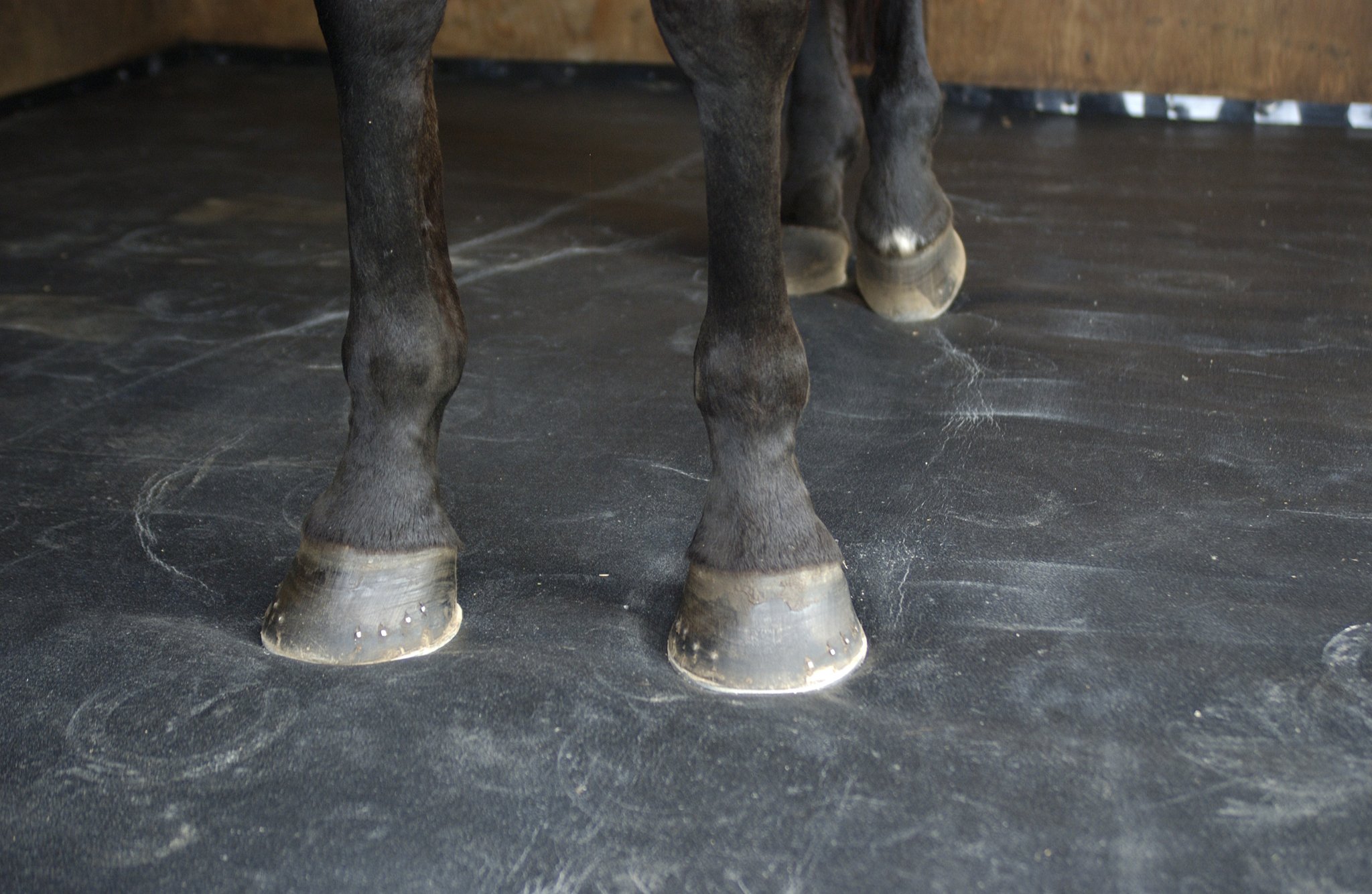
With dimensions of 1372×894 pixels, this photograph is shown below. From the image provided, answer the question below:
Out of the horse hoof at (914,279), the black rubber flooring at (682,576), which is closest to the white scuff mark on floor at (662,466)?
the black rubber flooring at (682,576)

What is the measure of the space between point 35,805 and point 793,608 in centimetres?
58

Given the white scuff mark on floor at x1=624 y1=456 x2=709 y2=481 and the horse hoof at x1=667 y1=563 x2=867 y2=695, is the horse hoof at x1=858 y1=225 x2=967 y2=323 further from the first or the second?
the horse hoof at x1=667 y1=563 x2=867 y2=695

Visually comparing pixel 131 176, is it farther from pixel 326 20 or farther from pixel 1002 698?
pixel 1002 698

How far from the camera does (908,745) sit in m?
0.97

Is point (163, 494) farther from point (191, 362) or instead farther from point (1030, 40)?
point (1030, 40)

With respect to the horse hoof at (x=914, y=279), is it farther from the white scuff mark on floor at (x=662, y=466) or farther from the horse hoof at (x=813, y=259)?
the white scuff mark on floor at (x=662, y=466)

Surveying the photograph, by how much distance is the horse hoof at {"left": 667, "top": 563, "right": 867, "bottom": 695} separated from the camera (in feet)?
3.44

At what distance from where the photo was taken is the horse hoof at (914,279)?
199 cm

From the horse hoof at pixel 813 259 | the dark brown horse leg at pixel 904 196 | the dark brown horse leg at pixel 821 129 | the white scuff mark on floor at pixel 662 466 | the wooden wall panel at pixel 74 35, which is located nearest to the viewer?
the white scuff mark on floor at pixel 662 466

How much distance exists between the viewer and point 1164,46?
355 centimetres

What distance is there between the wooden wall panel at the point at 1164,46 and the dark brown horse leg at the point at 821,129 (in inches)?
53.7

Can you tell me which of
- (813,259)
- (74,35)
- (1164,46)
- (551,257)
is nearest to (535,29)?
(74,35)

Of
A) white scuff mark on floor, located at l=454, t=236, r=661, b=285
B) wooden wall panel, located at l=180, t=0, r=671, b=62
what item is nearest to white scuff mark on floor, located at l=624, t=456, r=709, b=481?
white scuff mark on floor, located at l=454, t=236, r=661, b=285

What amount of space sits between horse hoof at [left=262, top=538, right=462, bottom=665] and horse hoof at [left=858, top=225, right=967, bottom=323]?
1.07 meters
